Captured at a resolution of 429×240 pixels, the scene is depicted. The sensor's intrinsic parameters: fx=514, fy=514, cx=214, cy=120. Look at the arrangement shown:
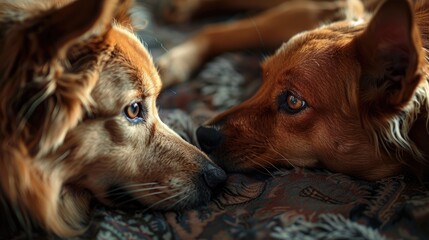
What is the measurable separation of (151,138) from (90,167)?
0.26 m

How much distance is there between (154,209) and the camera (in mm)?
1706

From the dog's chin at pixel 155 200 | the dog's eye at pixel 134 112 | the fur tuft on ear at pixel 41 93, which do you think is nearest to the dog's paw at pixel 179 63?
the dog's eye at pixel 134 112

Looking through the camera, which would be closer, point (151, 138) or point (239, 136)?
point (151, 138)

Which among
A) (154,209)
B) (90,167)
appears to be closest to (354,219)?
(154,209)

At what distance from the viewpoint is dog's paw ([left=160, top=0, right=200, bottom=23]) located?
3611mm

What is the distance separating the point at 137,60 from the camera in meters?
1.74

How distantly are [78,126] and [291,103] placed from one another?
0.79 meters

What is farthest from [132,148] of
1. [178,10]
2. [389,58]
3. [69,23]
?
[178,10]

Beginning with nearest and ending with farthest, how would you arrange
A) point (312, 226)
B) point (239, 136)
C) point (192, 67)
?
point (312, 226)
point (239, 136)
point (192, 67)

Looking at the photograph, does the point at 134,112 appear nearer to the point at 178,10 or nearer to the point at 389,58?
the point at 389,58

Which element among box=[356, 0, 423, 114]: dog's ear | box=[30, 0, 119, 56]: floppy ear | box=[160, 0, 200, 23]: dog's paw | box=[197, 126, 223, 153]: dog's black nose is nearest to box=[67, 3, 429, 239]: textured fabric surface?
box=[197, 126, 223, 153]: dog's black nose

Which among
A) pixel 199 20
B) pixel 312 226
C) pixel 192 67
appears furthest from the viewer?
pixel 199 20

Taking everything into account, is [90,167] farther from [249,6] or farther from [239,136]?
[249,6]

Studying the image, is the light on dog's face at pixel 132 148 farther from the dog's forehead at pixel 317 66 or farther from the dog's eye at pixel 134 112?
the dog's forehead at pixel 317 66
